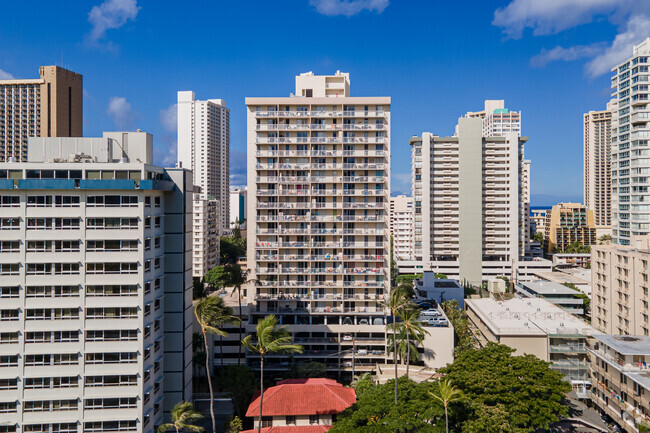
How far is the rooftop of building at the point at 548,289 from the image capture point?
303 feet

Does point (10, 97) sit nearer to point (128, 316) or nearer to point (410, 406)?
point (128, 316)

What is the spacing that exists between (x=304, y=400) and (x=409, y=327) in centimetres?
1528

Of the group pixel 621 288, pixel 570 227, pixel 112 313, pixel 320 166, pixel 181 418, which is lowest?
pixel 181 418

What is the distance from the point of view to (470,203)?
5005 inches

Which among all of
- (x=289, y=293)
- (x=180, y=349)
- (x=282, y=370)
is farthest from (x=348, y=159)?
(x=180, y=349)

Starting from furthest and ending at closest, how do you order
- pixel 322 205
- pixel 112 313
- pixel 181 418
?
pixel 322 205 → pixel 112 313 → pixel 181 418

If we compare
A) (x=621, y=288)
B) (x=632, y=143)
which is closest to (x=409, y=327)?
(x=621, y=288)

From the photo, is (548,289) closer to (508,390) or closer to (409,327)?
(409,327)

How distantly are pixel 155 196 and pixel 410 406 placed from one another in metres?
30.4

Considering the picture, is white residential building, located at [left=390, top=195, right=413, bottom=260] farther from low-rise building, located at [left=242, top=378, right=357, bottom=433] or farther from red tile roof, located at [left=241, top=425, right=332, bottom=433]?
red tile roof, located at [left=241, top=425, right=332, bottom=433]

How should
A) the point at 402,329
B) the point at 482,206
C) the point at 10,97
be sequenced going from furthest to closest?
the point at 10,97 → the point at 482,206 → the point at 402,329

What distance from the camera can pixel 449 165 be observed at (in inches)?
5089

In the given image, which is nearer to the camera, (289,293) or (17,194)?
(17,194)

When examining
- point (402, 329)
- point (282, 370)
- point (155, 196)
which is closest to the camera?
point (155, 196)
